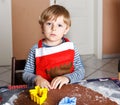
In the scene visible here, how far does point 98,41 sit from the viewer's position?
396 centimetres

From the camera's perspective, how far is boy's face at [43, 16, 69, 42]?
125 centimetres

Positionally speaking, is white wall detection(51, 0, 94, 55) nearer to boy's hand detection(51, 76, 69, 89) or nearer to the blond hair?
the blond hair

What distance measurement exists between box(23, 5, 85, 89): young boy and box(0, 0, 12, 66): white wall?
219 centimetres

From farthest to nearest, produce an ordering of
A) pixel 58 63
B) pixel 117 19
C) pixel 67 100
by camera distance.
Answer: pixel 117 19, pixel 58 63, pixel 67 100

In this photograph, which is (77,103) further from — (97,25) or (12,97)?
(97,25)

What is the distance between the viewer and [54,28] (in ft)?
4.07

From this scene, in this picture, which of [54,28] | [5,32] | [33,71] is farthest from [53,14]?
[5,32]

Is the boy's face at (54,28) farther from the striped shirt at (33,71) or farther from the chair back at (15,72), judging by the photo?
the chair back at (15,72)

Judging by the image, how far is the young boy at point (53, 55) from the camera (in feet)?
4.09

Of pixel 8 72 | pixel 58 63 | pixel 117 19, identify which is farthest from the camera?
pixel 117 19

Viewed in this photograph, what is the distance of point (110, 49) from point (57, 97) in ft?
10.2

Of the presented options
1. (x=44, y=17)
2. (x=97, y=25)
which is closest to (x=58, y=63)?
(x=44, y=17)

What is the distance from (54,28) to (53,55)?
0.13m

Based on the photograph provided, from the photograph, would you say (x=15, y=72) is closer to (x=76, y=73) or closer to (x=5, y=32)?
(x=76, y=73)
